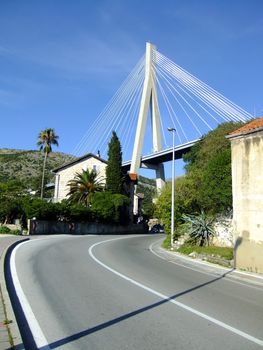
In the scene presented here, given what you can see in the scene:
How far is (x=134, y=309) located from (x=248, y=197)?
10133mm

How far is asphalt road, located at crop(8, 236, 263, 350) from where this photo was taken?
6.73 meters

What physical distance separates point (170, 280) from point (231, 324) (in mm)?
A: 5842

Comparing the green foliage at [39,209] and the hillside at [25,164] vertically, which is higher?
the hillside at [25,164]

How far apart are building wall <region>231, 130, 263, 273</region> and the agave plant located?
8482 mm

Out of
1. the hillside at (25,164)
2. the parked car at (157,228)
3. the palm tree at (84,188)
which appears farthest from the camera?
the hillside at (25,164)

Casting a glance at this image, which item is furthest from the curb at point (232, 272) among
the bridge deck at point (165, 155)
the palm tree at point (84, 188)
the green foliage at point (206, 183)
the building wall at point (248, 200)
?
the palm tree at point (84, 188)

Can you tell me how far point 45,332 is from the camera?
7070mm

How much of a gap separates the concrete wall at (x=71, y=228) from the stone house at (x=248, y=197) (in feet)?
81.5

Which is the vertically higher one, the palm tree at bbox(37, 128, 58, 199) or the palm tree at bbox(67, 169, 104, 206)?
the palm tree at bbox(37, 128, 58, 199)

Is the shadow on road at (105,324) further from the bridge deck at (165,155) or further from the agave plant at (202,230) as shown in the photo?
the bridge deck at (165,155)

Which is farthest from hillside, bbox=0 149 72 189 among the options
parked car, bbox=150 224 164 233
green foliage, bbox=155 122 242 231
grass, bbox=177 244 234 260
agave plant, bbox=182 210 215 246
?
grass, bbox=177 244 234 260

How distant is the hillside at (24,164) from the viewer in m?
116

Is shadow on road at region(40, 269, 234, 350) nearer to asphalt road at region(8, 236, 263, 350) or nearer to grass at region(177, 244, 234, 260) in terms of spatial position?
asphalt road at region(8, 236, 263, 350)

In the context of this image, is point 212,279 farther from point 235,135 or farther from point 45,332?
point 45,332
